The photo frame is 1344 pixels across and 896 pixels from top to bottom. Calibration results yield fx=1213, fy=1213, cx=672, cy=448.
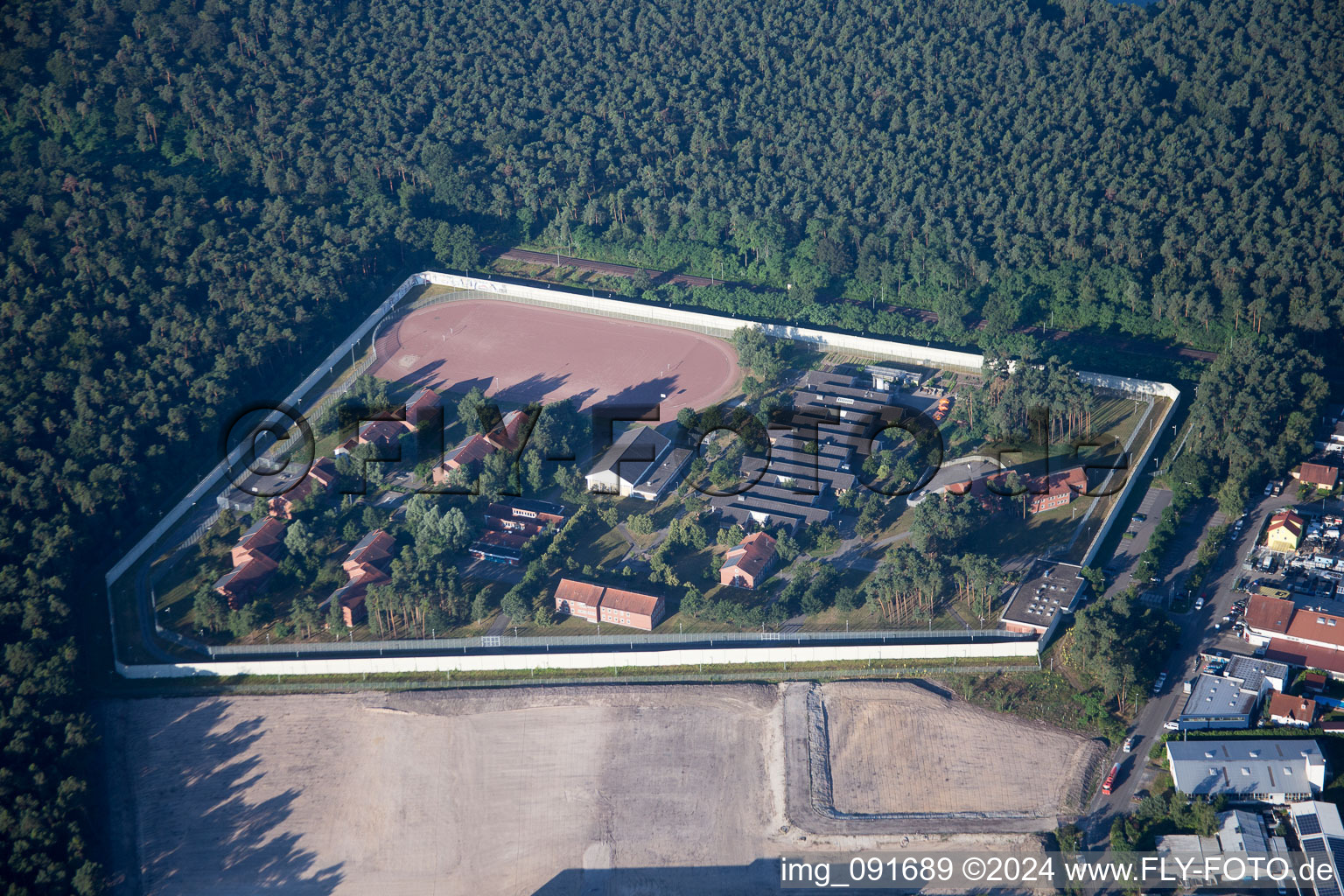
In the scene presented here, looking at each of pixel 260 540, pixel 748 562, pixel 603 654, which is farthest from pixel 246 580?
pixel 748 562

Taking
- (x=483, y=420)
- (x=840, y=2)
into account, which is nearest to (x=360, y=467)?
(x=483, y=420)

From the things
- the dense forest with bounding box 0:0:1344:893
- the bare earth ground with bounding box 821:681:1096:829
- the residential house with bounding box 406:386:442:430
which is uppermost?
the dense forest with bounding box 0:0:1344:893

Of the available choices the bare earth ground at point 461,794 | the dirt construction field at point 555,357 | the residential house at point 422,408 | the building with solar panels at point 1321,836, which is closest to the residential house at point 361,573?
the bare earth ground at point 461,794

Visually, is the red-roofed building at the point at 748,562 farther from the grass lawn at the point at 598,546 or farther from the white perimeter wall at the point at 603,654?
the grass lawn at the point at 598,546

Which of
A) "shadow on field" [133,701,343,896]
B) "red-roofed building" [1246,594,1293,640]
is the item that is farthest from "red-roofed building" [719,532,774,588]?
"shadow on field" [133,701,343,896]

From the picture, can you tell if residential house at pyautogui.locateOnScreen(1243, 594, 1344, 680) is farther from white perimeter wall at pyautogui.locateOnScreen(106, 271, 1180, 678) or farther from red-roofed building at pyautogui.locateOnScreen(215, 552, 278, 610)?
red-roofed building at pyautogui.locateOnScreen(215, 552, 278, 610)

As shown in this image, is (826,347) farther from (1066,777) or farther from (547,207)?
(1066,777)
